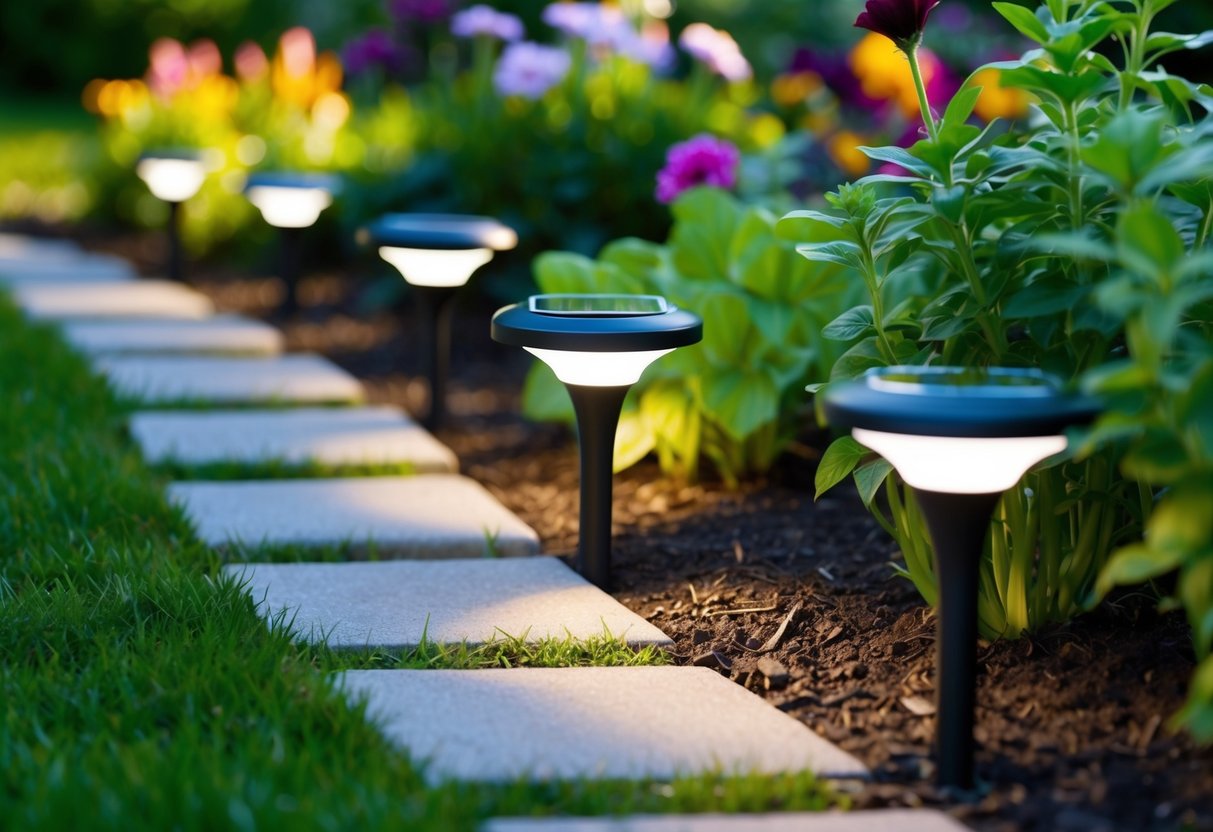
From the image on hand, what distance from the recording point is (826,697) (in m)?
2.55

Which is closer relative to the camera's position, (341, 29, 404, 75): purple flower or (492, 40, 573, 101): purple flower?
(492, 40, 573, 101): purple flower

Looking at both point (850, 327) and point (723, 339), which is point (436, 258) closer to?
point (723, 339)

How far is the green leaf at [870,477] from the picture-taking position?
8.53 ft

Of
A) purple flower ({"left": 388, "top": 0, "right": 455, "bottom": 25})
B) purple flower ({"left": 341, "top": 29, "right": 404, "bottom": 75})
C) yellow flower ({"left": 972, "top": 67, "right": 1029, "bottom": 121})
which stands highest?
purple flower ({"left": 388, "top": 0, "right": 455, "bottom": 25})

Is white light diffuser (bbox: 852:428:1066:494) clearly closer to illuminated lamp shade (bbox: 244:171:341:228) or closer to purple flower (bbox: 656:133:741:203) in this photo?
purple flower (bbox: 656:133:741:203)

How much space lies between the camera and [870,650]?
2742 millimetres

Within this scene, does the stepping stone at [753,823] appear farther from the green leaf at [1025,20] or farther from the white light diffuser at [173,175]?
the white light diffuser at [173,175]

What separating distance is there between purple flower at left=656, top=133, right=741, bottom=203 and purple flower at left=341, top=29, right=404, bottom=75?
12.1ft

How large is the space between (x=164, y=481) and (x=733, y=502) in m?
1.56

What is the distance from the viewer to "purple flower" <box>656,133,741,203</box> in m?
4.55

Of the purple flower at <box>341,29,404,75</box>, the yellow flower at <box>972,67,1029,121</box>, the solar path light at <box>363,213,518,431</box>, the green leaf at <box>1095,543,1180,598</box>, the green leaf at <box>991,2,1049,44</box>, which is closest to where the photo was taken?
the green leaf at <box>1095,543,1180,598</box>

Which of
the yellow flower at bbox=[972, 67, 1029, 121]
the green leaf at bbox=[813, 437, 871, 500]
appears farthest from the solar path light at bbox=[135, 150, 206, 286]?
the green leaf at bbox=[813, 437, 871, 500]

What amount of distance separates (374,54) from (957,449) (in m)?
6.37

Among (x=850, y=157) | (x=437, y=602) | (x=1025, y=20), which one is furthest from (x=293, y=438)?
(x=850, y=157)
